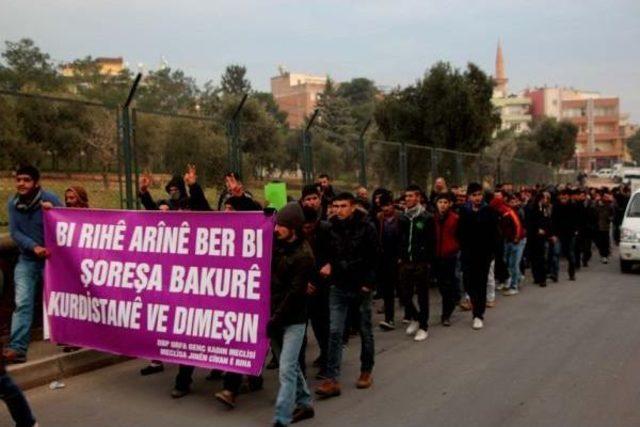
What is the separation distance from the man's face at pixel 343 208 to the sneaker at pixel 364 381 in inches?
56.0

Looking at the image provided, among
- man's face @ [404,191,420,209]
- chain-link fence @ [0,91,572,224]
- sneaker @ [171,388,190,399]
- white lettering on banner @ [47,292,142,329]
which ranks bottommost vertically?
sneaker @ [171,388,190,399]

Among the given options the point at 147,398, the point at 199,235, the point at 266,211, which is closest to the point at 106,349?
the point at 147,398

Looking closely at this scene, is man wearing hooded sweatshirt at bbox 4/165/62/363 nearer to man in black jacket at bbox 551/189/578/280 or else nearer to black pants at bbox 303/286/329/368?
black pants at bbox 303/286/329/368

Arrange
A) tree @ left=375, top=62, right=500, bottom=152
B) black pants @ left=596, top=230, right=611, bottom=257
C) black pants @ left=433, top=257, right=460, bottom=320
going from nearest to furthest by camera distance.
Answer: black pants @ left=433, top=257, right=460, bottom=320 → black pants @ left=596, top=230, right=611, bottom=257 → tree @ left=375, top=62, right=500, bottom=152

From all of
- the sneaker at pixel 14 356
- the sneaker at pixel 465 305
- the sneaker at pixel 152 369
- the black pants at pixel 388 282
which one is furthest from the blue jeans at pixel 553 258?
the sneaker at pixel 14 356

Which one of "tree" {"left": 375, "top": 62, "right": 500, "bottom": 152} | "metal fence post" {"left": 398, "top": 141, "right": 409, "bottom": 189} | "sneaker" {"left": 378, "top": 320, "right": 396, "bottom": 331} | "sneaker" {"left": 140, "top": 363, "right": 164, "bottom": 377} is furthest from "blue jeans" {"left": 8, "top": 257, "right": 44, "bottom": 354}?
"tree" {"left": 375, "top": 62, "right": 500, "bottom": 152}

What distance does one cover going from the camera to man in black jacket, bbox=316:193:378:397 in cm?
595

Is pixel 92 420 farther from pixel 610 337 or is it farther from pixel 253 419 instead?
pixel 610 337

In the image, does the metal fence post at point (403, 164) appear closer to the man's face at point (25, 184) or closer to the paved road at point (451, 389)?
the paved road at point (451, 389)

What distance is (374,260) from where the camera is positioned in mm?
6141

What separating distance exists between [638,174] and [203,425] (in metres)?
33.8

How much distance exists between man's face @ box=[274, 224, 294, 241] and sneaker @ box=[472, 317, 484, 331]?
4313 millimetres

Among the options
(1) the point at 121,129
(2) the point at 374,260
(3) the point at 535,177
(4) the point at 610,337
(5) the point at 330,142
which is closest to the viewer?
(2) the point at 374,260

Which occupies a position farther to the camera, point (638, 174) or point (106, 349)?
point (638, 174)
